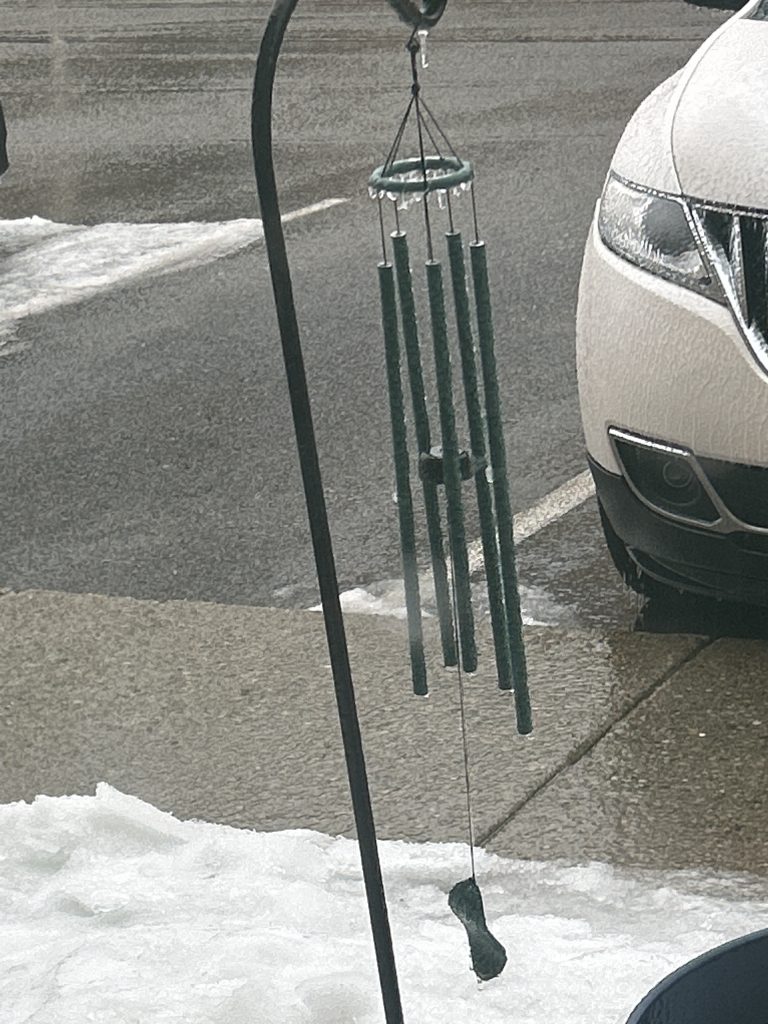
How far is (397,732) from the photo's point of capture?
3.72 m

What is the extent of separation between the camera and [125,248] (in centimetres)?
831

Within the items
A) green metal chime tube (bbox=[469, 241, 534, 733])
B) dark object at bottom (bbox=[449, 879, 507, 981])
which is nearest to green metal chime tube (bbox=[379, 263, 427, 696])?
green metal chime tube (bbox=[469, 241, 534, 733])

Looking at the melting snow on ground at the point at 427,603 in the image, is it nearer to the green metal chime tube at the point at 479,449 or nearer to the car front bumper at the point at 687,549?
the car front bumper at the point at 687,549

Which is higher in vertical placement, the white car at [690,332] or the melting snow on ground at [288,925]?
the white car at [690,332]

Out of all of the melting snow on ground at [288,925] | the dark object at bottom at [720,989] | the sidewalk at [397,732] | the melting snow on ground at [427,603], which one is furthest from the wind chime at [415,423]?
the melting snow on ground at [427,603]

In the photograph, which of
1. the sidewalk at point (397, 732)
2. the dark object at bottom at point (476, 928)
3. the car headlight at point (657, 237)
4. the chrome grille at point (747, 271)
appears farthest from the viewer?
the car headlight at point (657, 237)

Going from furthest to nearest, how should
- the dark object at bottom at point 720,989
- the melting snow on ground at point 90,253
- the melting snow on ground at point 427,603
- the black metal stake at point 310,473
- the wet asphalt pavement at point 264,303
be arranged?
the melting snow on ground at point 90,253, the wet asphalt pavement at point 264,303, the melting snow on ground at point 427,603, the black metal stake at point 310,473, the dark object at bottom at point 720,989

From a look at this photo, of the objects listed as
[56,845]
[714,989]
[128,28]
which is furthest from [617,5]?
[714,989]

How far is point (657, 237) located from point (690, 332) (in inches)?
9.5

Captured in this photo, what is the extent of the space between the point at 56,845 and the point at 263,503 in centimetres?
209

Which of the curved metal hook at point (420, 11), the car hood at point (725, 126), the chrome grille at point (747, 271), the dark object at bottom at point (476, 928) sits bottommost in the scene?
the dark object at bottom at point (476, 928)

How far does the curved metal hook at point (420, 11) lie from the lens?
7.25ft

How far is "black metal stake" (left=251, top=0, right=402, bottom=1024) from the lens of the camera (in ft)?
7.03

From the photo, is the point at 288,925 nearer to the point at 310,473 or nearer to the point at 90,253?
the point at 310,473
